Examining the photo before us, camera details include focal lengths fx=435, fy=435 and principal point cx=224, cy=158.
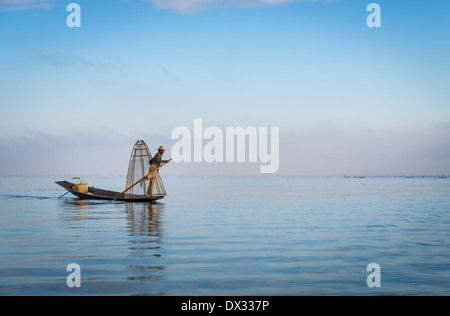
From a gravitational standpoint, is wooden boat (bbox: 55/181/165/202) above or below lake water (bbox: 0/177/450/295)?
above

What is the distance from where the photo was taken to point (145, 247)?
19.2 metres

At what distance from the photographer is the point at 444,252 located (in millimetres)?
18750

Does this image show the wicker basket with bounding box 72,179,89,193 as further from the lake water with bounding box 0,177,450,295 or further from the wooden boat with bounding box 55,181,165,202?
the lake water with bounding box 0,177,450,295

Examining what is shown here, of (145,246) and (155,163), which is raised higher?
(155,163)

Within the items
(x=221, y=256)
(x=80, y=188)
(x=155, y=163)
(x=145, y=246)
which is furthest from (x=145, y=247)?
(x=80, y=188)

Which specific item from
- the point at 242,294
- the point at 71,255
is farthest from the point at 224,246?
the point at 242,294

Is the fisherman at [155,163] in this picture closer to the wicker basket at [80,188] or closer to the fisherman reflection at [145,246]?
the fisherman reflection at [145,246]

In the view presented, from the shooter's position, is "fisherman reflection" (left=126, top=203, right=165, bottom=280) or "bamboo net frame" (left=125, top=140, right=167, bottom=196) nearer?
"fisherman reflection" (left=126, top=203, right=165, bottom=280)

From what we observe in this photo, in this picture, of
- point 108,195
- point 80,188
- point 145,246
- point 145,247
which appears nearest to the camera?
point 145,247

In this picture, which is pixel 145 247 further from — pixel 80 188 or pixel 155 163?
pixel 80 188

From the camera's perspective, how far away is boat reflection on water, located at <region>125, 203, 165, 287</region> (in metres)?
14.1

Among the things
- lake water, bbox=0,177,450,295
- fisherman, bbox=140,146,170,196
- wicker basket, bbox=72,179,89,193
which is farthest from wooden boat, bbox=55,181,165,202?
lake water, bbox=0,177,450,295

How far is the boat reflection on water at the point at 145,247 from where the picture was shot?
1406cm
